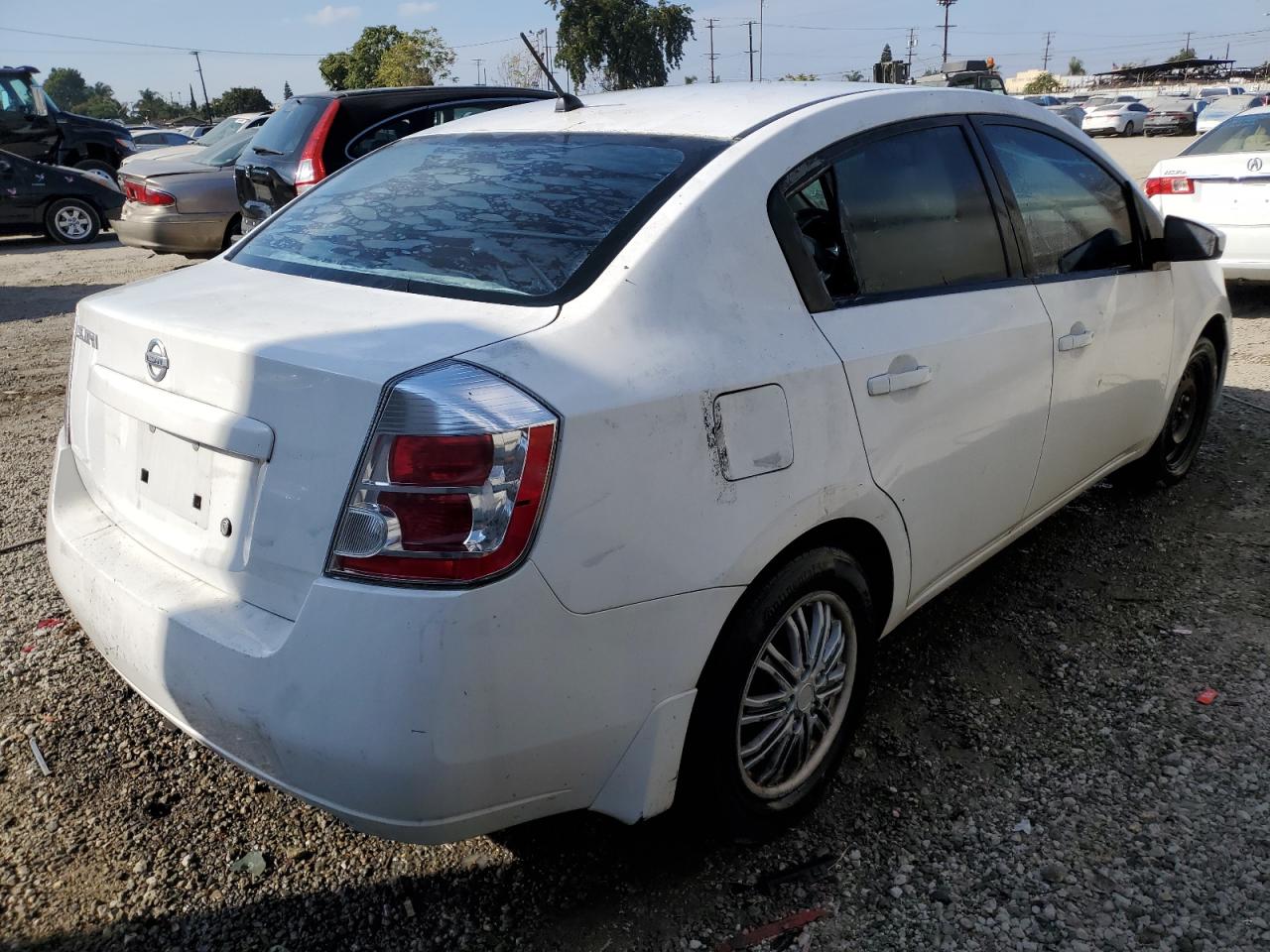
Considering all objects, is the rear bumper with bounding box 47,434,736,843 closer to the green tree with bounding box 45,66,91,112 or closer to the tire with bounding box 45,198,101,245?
the tire with bounding box 45,198,101,245

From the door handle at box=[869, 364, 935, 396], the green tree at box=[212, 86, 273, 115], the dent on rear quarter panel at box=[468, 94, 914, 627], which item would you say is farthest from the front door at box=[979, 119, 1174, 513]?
the green tree at box=[212, 86, 273, 115]

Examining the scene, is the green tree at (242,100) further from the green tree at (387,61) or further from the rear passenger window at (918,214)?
the rear passenger window at (918,214)

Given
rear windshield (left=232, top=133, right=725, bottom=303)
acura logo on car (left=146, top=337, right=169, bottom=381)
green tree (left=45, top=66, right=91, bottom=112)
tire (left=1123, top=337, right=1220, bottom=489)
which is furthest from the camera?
green tree (left=45, top=66, right=91, bottom=112)

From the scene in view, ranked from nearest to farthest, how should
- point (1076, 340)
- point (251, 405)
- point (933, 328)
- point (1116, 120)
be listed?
point (251, 405) → point (933, 328) → point (1076, 340) → point (1116, 120)

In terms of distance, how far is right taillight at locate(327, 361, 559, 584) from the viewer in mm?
1712

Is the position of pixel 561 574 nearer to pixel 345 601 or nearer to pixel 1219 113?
pixel 345 601

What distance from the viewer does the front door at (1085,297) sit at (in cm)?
312

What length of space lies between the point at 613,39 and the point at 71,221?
53502 millimetres

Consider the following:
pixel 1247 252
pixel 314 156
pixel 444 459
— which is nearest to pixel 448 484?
pixel 444 459

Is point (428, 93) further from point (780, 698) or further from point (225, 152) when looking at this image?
point (780, 698)

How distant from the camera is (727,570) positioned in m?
2.02

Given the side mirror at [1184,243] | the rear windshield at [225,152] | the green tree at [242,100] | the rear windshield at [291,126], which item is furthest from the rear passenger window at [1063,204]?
the green tree at [242,100]

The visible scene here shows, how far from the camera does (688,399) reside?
194 cm

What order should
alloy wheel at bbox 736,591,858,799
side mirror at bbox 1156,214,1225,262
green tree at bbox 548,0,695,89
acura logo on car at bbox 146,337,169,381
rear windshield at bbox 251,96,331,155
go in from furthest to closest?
green tree at bbox 548,0,695,89
rear windshield at bbox 251,96,331,155
side mirror at bbox 1156,214,1225,262
alloy wheel at bbox 736,591,858,799
acura logo on car at bbox 146,337,169,381
